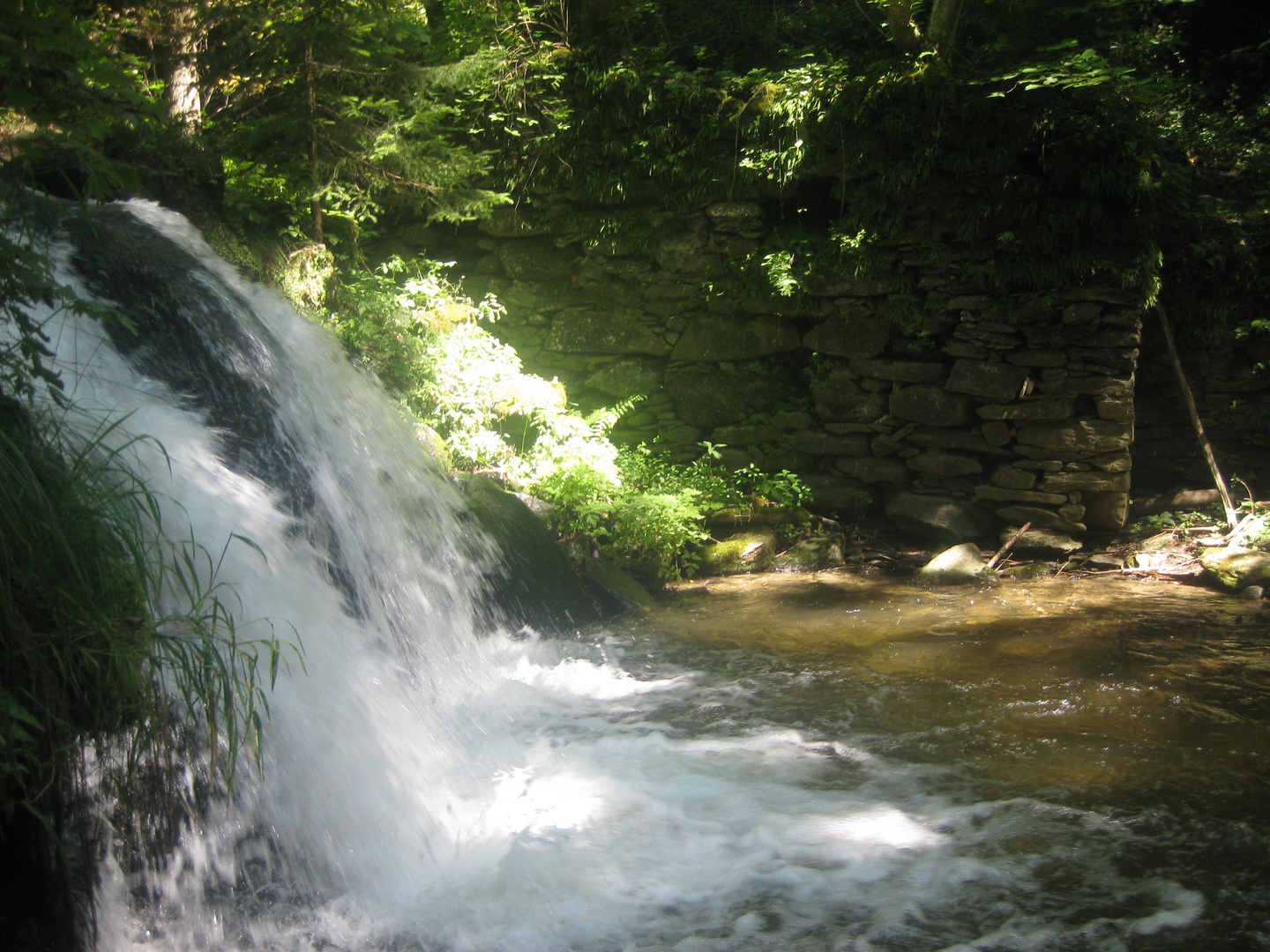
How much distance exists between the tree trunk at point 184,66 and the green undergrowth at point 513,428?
1.52 meters

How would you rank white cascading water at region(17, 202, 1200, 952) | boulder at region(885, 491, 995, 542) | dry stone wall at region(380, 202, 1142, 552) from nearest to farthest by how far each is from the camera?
1. white cascading water at region(17, 202, 1200, 952)
2. dry stone wall at region(380, 202, 1142, 552)
3. boulder at region(885, 491, 995, 542)

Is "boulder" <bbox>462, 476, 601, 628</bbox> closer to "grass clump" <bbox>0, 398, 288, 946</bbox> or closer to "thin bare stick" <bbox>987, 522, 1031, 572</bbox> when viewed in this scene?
"grass clump" <bbox>0, 398, 288, 946</bbox>

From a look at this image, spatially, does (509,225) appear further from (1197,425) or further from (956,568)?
(1197,425)

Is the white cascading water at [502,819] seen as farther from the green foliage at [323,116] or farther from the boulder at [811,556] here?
the boulder at [811,556]

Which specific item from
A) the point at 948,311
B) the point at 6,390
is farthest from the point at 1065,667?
the point at 6,390

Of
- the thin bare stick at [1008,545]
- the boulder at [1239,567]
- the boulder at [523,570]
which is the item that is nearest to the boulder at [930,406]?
the thin bare stick at [1008,545]

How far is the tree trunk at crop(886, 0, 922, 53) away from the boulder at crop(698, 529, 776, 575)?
4.08 m

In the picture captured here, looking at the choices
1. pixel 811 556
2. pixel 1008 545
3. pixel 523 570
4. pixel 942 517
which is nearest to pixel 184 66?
pixel 523 570

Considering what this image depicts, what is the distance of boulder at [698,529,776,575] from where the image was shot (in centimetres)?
620

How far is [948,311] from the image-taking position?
6172 mm

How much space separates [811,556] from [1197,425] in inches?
127

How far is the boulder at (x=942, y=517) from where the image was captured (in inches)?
248

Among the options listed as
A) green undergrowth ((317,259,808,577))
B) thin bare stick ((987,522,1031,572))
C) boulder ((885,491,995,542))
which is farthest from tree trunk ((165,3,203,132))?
thin bare stick ((987,522,1031,572))

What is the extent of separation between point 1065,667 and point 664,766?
223 centimetres
